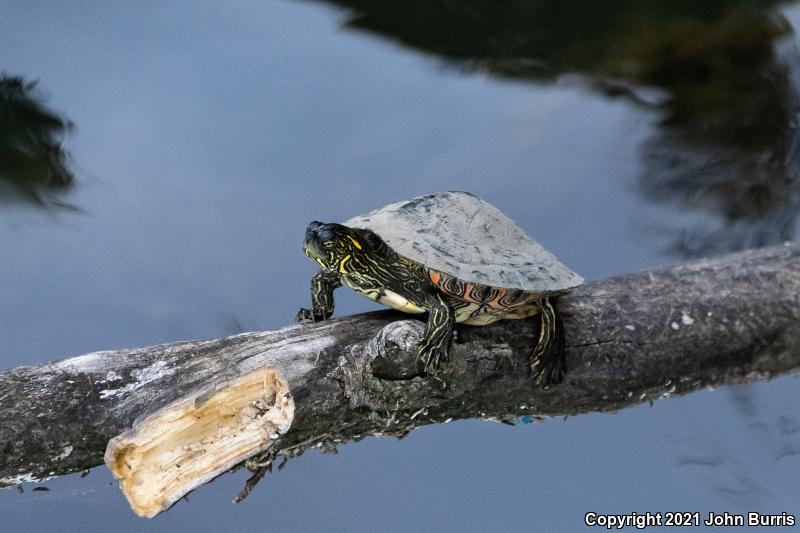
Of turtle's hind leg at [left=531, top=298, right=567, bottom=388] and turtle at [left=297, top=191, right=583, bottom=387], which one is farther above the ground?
turtle at [left=297, top=191, right=583, bottom=387]

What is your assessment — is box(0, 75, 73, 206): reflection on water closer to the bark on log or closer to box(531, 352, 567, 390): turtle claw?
the bark on log

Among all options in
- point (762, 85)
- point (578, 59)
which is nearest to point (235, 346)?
point (578, 59)

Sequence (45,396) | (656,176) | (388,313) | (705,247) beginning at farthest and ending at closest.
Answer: (656,176), (705,247), (388,313), (45,396)

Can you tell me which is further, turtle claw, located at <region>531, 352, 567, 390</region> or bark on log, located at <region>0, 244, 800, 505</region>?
turtle claw, located at <region>531, 352, 567, 390</region>

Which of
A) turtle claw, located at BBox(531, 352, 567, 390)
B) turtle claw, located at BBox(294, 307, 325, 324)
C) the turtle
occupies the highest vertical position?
the turtle

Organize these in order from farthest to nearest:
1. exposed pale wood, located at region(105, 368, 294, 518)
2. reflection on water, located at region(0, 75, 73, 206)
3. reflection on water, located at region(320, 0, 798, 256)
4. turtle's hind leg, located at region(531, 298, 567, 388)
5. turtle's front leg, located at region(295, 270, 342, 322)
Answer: reflection on water, located at region(320, 0, 798, 256)
reflection on water, located at region(0, 75, 73, 206)
turtle's front leg, located at region(295, 270, 342, 322)
turtle's hind leg, located at region(531, 298, 567, 388)
exposed pale wood, located at region(105, 368, 294, 518)

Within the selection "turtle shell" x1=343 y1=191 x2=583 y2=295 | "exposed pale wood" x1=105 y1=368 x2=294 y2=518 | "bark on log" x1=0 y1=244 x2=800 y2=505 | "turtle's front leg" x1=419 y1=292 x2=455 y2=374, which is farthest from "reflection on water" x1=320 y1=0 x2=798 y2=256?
"exposed pale wood" x1=105 y1=368 x2=294 y2=518

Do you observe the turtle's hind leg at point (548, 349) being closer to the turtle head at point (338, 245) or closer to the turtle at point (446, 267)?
the turtle at point (446, 267)

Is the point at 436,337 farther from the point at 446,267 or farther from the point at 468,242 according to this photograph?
the point at 468,242

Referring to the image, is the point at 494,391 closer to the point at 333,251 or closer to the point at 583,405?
the point at 583,405
